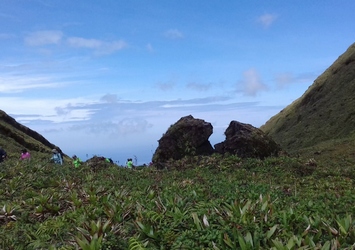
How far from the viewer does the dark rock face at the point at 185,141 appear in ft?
84.4

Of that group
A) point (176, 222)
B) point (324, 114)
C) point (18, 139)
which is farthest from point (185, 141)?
point (18, 139)

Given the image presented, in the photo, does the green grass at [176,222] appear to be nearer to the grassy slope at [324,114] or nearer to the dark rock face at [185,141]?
the dark rock face at [185,141]

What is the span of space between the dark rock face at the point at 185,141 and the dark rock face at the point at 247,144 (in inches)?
38.0

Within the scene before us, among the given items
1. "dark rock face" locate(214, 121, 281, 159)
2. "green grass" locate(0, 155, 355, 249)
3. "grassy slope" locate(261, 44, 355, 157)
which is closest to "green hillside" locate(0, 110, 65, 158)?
"dark rock face" locate(214, 121, 281, 159)

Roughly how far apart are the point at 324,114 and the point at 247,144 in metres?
31.2

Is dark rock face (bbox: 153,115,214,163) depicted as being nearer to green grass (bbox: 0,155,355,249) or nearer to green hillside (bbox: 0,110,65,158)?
green grass (bbox: 0,155,355,249)

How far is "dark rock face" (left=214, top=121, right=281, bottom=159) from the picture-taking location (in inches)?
956

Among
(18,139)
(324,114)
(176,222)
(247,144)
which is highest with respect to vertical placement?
(324,114)

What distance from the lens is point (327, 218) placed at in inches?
278

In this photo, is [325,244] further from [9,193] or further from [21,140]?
[21,140]

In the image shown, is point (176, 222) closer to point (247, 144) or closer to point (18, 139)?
point (247, 144)

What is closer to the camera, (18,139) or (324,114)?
(18,139)

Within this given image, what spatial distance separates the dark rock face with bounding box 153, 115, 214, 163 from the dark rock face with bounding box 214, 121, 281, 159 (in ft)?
3.17

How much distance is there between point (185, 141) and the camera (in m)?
25.7
